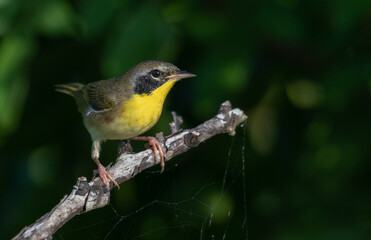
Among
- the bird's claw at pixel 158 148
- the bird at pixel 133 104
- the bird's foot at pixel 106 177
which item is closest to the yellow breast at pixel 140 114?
the bird at pixel 133 104

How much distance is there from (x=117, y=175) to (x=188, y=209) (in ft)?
4.90

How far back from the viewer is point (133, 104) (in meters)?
3.63

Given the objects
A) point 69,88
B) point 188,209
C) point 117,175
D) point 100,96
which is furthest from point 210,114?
point 117,175

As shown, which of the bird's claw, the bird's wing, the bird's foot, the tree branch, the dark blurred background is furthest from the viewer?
the bird's wing

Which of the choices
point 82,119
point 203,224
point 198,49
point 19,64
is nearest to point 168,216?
point 203,224

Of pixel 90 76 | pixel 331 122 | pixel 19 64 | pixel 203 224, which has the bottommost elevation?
pixel 203 224

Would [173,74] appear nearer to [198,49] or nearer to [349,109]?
[198,49]

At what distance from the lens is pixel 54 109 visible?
13.6ft

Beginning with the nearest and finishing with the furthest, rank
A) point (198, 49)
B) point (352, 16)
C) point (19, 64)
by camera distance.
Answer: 1. point (352, 16)
2. point (19, 64)
3. point (198, 49)

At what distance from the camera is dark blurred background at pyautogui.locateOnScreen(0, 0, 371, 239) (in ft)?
11.5

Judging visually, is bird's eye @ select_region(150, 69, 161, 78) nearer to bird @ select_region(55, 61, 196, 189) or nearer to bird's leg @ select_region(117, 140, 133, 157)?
bird @ select_region(55, 61, 196, 189)

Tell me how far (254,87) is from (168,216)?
110 cm

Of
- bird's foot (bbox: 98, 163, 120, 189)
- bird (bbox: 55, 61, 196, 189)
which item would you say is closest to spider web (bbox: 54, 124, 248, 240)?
bird (bbox: 55, 61, 196, 189)

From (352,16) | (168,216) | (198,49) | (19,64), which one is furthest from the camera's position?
(168,216)
